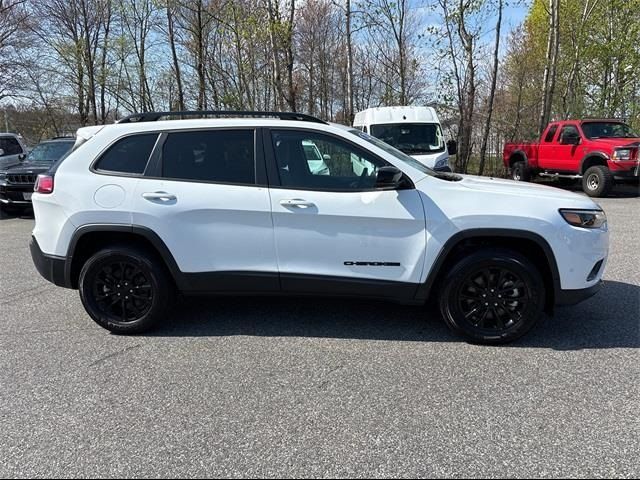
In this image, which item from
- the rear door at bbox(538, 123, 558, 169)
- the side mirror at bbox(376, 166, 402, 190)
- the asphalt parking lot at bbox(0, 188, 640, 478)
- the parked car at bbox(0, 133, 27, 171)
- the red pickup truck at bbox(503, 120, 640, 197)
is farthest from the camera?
the rear door at bbox(538, 123, 558, 169)

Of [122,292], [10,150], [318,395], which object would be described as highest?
[10,150]

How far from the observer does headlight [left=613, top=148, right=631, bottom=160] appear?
40.5 feet

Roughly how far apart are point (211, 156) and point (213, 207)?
18.2 inches

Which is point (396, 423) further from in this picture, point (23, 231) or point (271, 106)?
point (271, 106)

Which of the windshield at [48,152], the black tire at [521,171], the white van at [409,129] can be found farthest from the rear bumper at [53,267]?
the black tire at [521,171]

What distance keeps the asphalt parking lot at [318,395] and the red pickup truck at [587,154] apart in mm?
9574

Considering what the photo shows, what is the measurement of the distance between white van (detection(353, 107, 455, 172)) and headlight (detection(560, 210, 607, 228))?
25.0ft

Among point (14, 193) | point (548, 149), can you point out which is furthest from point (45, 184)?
point (548, 149)

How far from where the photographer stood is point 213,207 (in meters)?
3.78

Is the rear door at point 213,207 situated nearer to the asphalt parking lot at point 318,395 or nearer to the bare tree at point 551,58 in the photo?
the asphalt parking lot at point 318,395

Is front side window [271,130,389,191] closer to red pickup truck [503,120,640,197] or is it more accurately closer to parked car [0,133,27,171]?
parked car [0,133,27,171]

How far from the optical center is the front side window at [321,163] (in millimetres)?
3781

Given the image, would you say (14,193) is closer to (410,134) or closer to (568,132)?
(410,134)

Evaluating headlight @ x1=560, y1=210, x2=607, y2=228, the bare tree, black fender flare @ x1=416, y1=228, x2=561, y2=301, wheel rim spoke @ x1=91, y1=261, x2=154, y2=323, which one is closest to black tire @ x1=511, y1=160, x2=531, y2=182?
the bare tree
